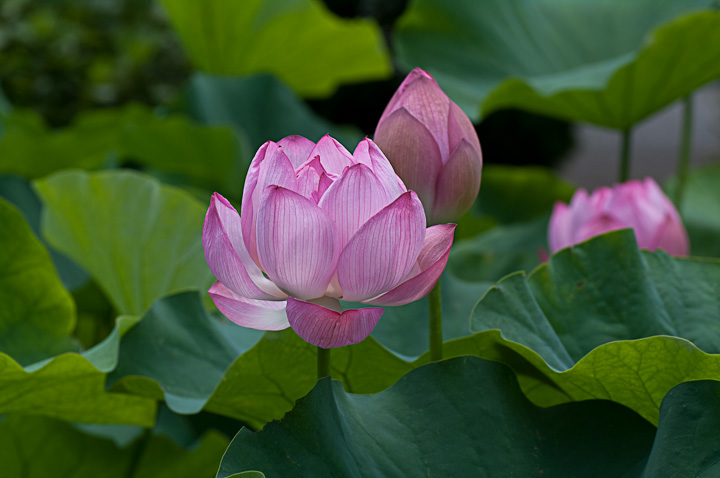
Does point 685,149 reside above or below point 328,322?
below

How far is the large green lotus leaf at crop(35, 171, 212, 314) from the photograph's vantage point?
0.94 m

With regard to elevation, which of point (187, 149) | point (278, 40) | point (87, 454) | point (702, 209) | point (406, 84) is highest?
point (406, 84)

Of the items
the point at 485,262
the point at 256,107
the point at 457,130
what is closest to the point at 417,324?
the point at 457,130

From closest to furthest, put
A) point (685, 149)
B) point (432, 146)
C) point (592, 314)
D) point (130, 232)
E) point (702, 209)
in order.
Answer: point (432, 146) < point (592, 314) < point (130, 232) < point (685, 149) < point (702, 209)

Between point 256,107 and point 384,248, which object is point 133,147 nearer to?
point 256,107

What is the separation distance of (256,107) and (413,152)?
1.19m

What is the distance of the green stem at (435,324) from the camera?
0.54 metres

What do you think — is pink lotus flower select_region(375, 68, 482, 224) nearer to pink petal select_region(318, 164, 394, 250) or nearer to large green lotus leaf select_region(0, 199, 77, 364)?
pink petal select_region(318, 164, 394, 250)

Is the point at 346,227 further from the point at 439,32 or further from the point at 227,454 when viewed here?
the point at 439,32

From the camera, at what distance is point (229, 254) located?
43 cm

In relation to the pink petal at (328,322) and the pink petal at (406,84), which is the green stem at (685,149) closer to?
the pink petal at (406,84)

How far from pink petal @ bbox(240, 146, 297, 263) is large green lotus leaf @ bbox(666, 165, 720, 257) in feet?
3.72

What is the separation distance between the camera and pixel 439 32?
150 cm

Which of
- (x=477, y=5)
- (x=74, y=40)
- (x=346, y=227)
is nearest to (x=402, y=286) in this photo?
(x=346, y=227)
